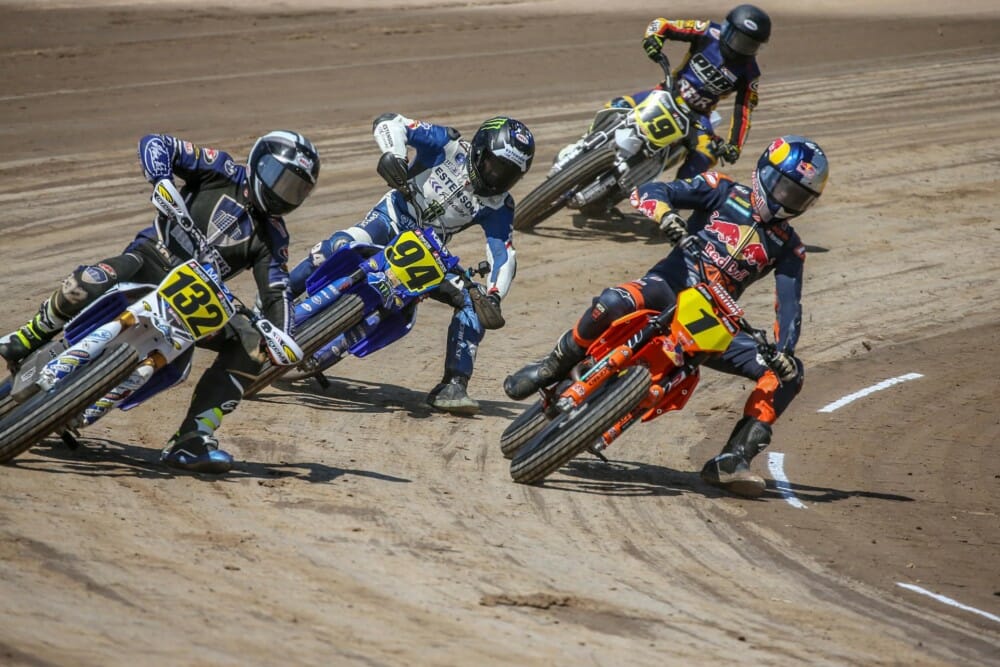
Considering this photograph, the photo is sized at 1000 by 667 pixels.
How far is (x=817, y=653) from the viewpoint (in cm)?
695

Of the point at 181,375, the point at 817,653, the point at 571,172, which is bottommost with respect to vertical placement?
the point at 571,172

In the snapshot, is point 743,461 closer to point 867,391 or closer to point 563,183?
point 867,391

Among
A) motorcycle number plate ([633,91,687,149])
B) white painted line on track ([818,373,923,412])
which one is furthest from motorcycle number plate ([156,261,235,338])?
motorcycle number plate ([633,91,687,149])

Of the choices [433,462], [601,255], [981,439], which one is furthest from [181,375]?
[601,255]

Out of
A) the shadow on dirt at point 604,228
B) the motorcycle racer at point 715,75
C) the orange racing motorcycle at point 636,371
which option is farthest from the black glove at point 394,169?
the shadow on dirt at point 604,228

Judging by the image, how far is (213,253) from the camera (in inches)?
358

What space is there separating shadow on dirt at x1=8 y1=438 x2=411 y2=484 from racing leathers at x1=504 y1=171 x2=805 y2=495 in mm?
1490

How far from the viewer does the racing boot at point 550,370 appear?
964cm

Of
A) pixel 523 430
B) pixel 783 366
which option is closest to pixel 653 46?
pixel 523 430

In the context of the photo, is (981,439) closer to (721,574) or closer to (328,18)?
(721,574)

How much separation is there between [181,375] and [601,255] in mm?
8421

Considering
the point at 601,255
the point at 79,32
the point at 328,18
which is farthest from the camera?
the point at 328,18

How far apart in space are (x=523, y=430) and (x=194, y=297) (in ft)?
8.60

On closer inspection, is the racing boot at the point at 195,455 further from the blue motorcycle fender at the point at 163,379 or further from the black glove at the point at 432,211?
the black glove at the point at 432,211
